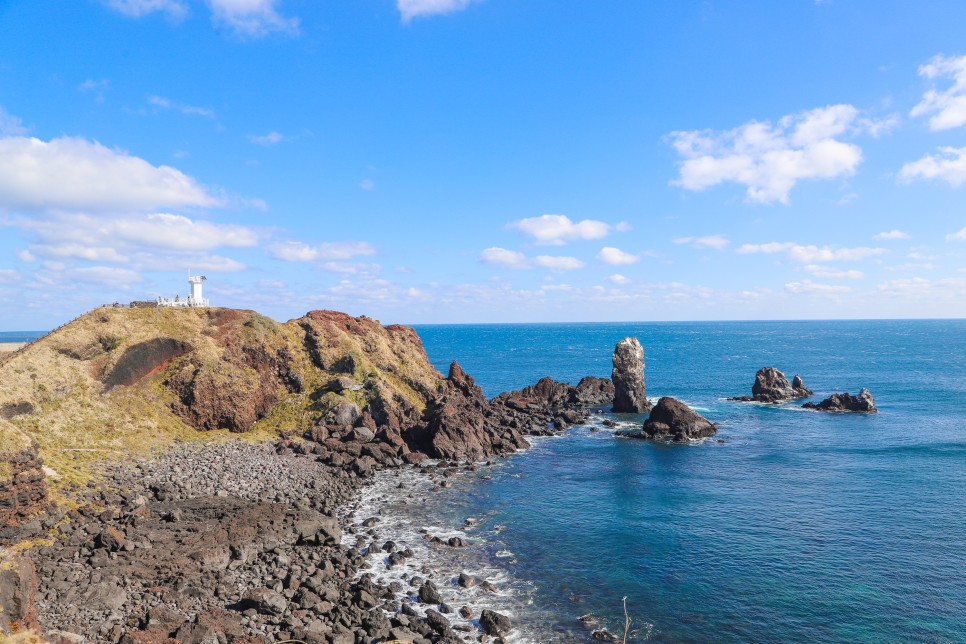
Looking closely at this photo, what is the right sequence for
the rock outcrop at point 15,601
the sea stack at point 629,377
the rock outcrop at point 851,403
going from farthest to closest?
the sea stack at point 629,377
the rock outcrop at point 851,403
the rock outcrop at point 15,601

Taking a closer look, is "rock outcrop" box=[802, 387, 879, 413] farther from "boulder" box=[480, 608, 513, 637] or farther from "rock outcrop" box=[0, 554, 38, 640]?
"rock outcrop" box=[0, 554, 38, 640]

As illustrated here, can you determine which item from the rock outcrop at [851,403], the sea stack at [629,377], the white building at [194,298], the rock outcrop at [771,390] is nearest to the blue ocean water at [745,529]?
the rock outcrop at [851,403]

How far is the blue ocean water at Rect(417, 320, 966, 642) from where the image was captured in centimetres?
3027

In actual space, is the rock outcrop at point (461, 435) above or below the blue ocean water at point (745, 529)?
above

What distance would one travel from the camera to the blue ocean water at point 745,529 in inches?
1192

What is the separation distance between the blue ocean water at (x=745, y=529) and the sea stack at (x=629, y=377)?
673 inches

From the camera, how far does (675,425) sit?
77750 millimetres

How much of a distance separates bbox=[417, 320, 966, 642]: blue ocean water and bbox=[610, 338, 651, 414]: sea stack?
17106 mm

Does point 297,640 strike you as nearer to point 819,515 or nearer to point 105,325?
point 819,515

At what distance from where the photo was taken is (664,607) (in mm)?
31422

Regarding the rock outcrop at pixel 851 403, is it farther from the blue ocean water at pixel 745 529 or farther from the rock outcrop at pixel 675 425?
the rock outcrop at pixel 675 425

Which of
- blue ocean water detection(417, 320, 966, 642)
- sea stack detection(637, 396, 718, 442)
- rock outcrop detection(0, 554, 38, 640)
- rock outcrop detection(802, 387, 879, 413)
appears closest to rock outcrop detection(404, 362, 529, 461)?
blue ocean water detection(417, 320, 966, 642)

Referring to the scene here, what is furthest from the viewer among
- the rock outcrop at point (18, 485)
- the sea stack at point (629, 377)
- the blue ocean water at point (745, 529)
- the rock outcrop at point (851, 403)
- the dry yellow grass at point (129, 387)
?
the sea stack at point (629, 377)

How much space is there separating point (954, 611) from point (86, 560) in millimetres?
49511
